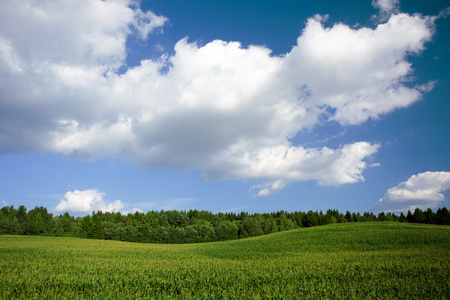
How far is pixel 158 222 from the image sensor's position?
339 ft

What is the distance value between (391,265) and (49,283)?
88.3 feet

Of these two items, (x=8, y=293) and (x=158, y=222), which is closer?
(x=8, y=293)

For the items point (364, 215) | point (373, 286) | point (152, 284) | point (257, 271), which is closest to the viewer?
point (373, 286)

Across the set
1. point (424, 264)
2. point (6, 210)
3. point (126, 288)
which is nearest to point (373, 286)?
point (424, 264)

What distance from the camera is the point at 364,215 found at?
151875 millimetres

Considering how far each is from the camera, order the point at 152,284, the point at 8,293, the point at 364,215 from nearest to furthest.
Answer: the point at 8,293 → the point at 152,284 → the point at 364,215

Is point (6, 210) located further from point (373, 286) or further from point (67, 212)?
point (373, 286)

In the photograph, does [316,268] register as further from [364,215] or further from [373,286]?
[364,215]

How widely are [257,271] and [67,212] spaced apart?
5814 inches

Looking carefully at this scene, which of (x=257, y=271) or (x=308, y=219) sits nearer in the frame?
(x=257, y=271)

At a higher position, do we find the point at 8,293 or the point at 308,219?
the point at 8,293

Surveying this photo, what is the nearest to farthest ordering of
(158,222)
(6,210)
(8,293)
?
(8,293)
(158,222)
(6,210)

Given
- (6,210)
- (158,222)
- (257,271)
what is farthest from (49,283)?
(6,210)

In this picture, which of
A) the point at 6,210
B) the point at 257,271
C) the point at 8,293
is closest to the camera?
the point at 8,293
